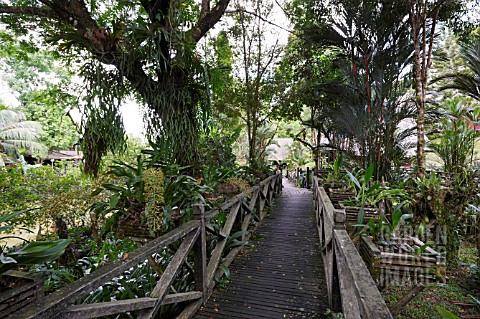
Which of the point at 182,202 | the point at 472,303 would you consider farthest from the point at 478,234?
the point at 182,202

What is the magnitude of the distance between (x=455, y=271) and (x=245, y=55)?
5.69 m

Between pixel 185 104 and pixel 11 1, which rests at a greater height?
pixel 11 1

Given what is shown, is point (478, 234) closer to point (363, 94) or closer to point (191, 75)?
point (363, 94)

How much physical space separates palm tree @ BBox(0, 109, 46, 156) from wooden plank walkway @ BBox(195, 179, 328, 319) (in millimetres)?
14160

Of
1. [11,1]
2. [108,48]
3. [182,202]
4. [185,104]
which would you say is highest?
[11,1]

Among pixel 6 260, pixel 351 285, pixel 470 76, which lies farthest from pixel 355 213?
pixel 470 76

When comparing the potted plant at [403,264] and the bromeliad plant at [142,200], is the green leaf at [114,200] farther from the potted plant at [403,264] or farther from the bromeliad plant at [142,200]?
the potted plant at [403,264]

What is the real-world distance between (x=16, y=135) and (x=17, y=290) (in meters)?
15.6

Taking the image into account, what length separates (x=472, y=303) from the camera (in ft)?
9.38

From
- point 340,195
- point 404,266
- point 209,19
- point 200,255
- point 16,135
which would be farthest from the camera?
point 16,135

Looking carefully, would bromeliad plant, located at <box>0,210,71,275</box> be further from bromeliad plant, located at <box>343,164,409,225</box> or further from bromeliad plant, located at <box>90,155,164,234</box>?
bromeliad plant, located at <box>343,164,409,225</box>

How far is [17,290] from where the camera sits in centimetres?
103

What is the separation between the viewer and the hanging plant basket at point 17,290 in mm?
988

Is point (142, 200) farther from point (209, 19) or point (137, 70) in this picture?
point (209, 19)
